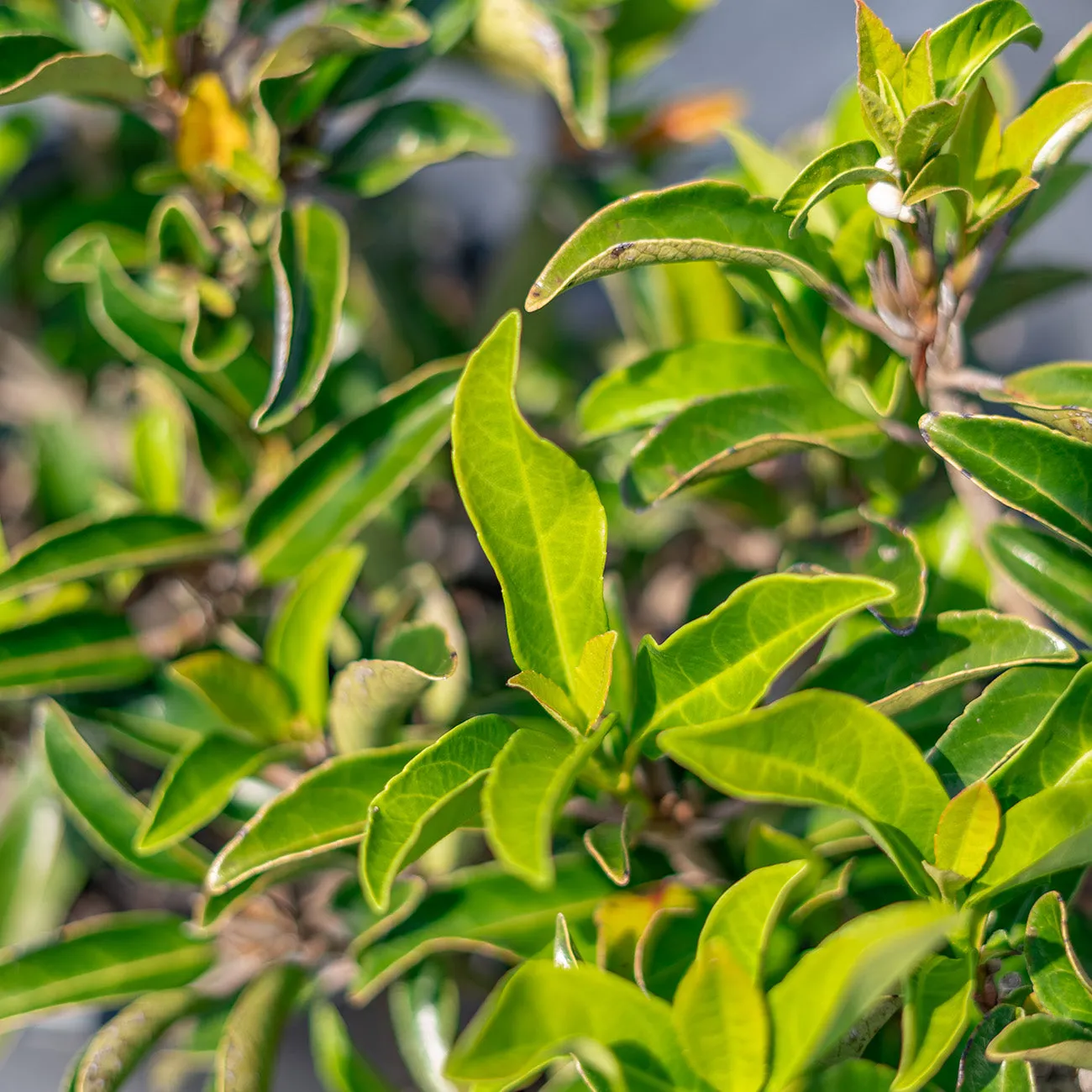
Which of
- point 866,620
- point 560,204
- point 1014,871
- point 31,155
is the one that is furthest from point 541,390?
point 31,155

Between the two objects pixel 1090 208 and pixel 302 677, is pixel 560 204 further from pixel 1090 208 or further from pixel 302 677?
pixel 1090 208

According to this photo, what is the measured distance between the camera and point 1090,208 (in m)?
1.68

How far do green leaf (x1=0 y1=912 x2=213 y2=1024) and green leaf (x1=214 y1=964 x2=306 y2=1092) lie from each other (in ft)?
0.18

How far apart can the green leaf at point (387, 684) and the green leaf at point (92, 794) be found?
191 mm

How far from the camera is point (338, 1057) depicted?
0.86 meters

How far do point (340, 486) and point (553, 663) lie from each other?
0.92 ft

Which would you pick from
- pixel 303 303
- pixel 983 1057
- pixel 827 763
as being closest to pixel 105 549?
pixel 303 303

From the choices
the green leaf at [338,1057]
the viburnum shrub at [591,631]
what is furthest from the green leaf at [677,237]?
the green leaf at [338,1057]

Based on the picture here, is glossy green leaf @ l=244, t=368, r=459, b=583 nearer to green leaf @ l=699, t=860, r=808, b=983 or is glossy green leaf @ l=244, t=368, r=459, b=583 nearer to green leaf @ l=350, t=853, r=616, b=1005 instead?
green leaf @ l=350, t=853, r=616, b=1005

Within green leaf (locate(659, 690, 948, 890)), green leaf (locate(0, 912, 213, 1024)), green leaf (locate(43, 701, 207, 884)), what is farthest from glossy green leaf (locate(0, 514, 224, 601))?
green leaf (locate(659, 690, 948, 890))

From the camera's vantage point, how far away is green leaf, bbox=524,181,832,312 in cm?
55

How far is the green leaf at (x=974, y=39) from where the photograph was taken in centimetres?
56

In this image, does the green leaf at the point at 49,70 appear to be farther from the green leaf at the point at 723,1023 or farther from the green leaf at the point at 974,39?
the green leaf at the point at 723,1023

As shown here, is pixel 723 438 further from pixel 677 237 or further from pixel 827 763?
pixel 827 763
